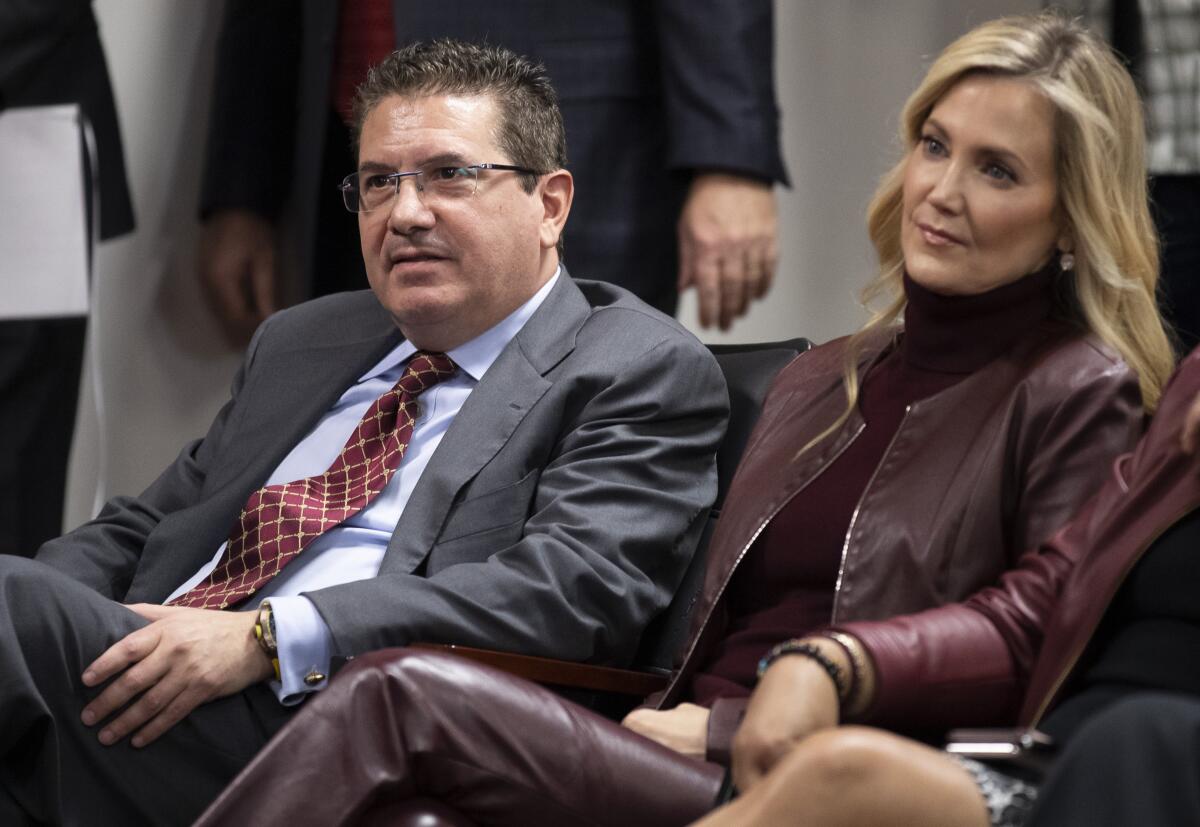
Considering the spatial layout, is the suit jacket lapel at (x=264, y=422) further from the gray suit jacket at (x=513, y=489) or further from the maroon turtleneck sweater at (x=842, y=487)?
the maroon turtleneck sweater at (x=842, y=487)

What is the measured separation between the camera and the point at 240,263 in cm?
371

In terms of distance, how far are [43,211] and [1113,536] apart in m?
2.39

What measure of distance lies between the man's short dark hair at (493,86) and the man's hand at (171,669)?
707 mm

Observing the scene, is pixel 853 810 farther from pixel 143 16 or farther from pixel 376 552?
pixel 143 16

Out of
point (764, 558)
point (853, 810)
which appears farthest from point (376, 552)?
point (853, 810)

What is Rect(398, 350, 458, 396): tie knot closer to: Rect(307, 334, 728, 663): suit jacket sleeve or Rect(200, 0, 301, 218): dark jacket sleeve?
Rect(307, 334, 728, 663): suit jacket sleeve

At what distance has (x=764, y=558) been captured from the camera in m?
2.16

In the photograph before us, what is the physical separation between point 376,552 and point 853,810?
1016 millimetres

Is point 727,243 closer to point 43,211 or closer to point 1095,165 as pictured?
point 1095,165

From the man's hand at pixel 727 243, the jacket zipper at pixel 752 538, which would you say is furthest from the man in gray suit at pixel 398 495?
the man's hand at pixel 727 243

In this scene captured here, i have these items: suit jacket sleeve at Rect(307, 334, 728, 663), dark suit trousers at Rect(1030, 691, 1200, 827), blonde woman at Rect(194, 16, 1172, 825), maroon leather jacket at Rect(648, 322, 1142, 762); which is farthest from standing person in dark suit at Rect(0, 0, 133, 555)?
dark suit trousers at Rect(1030, 691, 1200, 827)

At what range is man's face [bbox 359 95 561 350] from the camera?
2484mm

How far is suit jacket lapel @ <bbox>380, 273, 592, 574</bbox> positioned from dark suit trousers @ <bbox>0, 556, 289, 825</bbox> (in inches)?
10.5

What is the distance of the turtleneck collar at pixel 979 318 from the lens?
2.07m
